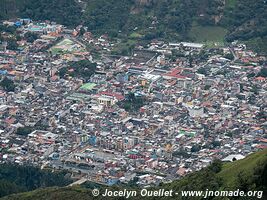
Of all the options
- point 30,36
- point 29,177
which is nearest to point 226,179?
point 29,177

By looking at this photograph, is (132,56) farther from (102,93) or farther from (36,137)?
(36,137)

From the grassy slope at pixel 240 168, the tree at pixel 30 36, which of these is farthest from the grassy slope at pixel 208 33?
the grassy slope at pixel 240 168

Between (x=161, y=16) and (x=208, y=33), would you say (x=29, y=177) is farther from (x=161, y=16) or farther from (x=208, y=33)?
(x=161, y=16)

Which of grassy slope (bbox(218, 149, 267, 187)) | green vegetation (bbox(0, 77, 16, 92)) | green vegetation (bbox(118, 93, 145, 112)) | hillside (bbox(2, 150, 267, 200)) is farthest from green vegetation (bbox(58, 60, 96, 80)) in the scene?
grassy slope (bbox(218, 149, 267, 187))

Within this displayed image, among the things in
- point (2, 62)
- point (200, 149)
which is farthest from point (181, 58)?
point (200, 149)

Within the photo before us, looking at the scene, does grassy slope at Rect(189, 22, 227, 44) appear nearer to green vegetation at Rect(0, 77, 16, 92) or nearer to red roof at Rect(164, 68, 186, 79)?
red roof at Rect(164, 68, 186, 79)
